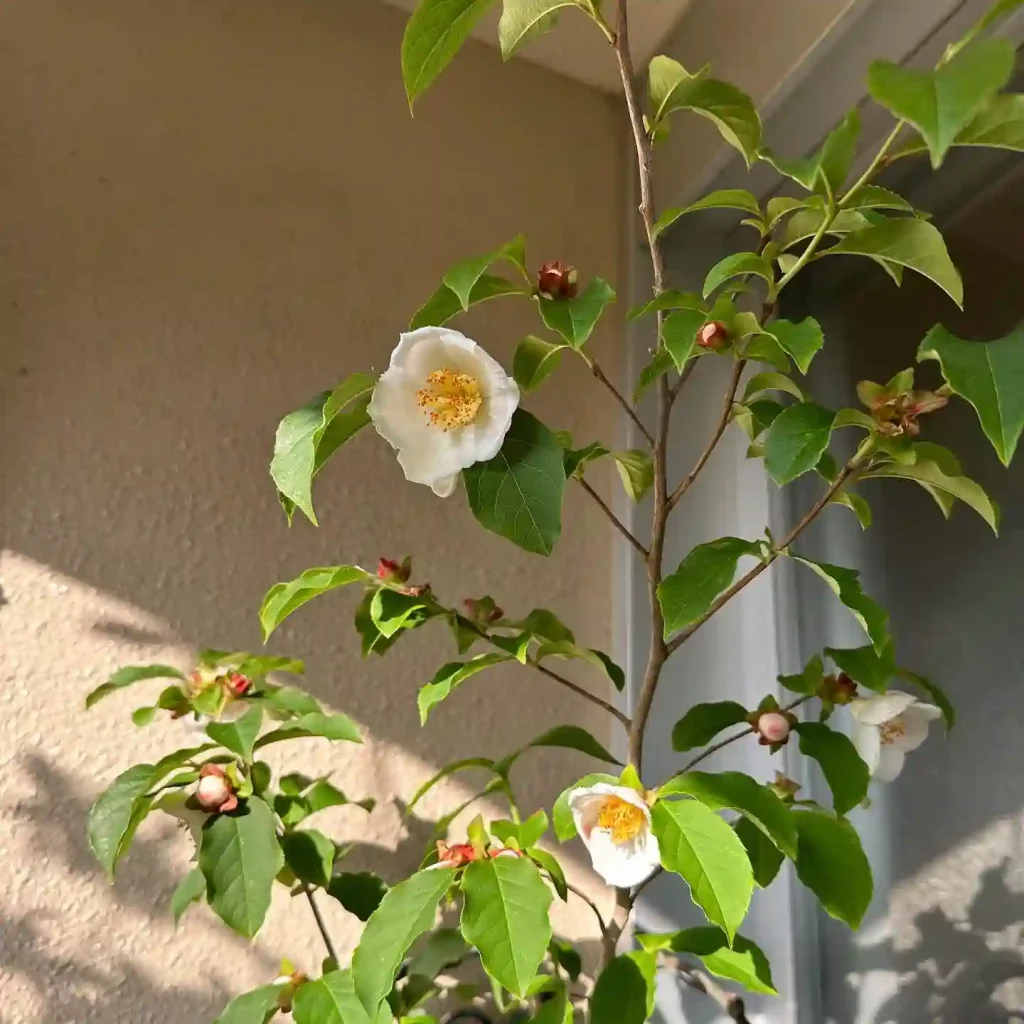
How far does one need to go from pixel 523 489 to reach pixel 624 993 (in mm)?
371

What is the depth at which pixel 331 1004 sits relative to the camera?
0.68m

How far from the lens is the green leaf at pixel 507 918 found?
54cm

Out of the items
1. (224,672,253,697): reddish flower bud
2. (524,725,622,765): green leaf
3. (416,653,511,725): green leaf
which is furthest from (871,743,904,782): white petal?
(224,672,253,697): reddish flower bud

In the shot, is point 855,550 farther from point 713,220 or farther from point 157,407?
point 157,407

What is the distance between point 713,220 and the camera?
1353 mm

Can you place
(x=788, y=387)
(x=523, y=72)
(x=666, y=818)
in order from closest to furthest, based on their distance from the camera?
(x=666, y=818)
(x=788, y=387)
(x=523, y=72)

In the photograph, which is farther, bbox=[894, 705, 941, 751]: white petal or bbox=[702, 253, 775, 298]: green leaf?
bbox=[894, 705, 941, 751]: white petal

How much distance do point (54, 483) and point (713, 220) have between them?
0.95 m

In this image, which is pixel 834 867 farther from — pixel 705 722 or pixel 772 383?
pixel 772 383

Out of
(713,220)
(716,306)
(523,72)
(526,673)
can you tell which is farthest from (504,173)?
(716,306)

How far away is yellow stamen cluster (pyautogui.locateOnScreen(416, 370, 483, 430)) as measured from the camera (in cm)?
63

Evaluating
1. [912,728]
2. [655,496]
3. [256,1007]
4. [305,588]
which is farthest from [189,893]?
[912,728]

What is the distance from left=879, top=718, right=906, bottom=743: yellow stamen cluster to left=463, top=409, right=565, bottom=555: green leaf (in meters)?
0.37

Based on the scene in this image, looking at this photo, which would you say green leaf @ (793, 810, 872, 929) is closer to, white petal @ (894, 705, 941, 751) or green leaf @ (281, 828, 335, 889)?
white petal @ (894, 705, 941, 751)
